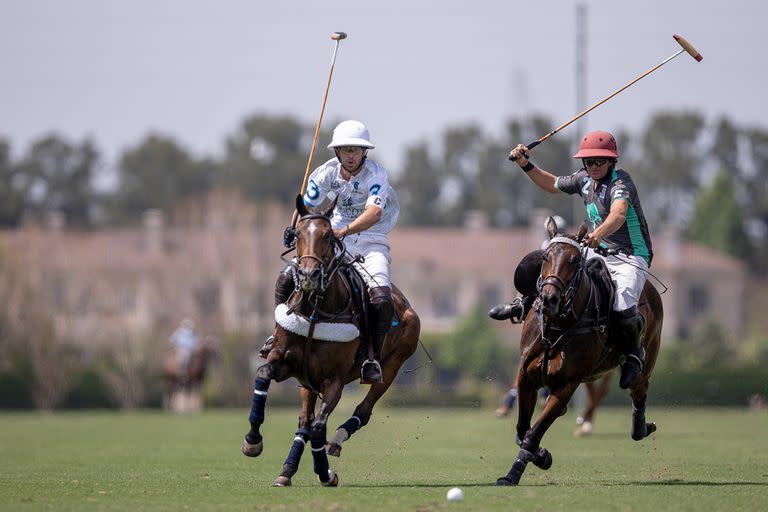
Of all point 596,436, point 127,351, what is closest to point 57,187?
point 127,351

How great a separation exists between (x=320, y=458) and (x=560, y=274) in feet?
8.67

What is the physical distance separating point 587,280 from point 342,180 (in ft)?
8.31

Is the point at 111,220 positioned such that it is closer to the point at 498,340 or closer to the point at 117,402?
the point at 498,340

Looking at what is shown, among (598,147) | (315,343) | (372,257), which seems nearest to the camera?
(315,343)

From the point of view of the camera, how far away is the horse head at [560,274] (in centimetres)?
1275

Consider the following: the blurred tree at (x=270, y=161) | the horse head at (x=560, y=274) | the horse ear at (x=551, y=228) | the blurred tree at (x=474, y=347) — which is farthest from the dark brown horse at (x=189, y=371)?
the blurred tree at (x=270, y=161)

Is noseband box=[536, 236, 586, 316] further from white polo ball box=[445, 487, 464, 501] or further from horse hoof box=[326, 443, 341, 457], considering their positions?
horse hoof box=[326, 443, 341, 457]

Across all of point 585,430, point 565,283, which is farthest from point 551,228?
point 585,430

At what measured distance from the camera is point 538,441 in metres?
13.2

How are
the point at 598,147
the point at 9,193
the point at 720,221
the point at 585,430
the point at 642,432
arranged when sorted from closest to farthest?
1. the point at 598,147
2. the point at 642,432
3. the point at 585,430
4. the point at 720,221
5. the point at 9,193

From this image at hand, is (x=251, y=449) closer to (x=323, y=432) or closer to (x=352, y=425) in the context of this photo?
(x=323, y=432)

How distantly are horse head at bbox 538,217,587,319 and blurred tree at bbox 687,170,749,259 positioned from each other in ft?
286

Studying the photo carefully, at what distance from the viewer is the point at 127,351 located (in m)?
55.8

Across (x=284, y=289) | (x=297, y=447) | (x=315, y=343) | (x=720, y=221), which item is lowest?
(x=297, y=447)
